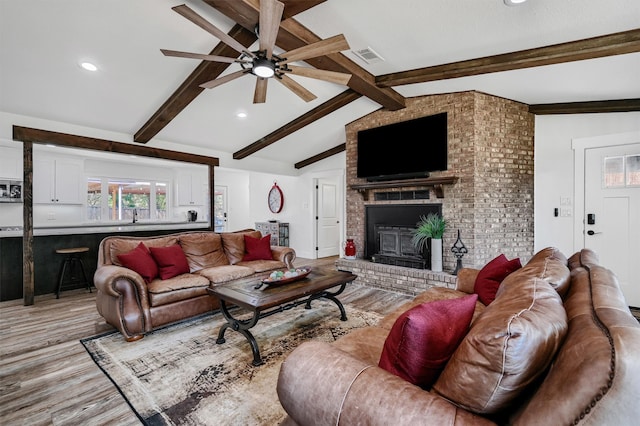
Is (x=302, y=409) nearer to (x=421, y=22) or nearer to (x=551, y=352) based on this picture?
(x=551, y=352)

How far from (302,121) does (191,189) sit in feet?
13.8

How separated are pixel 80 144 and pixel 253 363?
13.7 feet

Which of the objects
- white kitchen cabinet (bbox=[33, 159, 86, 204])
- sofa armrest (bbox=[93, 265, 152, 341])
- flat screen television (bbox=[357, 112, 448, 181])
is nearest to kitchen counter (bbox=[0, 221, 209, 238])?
white kitchen cabinet (bbox=[33, 159, 86, 204])

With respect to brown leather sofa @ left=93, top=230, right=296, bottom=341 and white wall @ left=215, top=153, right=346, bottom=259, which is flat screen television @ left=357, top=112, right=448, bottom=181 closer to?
white wall @ left=215, top=153, right=346, bottom=259

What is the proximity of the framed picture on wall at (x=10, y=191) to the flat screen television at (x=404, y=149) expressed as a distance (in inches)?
241

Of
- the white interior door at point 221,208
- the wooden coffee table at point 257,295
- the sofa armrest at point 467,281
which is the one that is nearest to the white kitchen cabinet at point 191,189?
the white interior door at point 221,208

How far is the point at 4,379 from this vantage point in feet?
6.97

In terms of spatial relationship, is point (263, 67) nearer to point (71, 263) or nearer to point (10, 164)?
point (71, 263)

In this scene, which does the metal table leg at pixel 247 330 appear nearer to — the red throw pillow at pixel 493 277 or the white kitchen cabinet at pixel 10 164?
the red throw pillow at pixel 493 277

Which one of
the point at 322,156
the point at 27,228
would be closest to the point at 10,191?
the point at 27,228

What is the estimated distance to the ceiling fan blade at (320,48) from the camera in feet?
7.19

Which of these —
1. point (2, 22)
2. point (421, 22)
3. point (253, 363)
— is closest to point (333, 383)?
point (253, 363)

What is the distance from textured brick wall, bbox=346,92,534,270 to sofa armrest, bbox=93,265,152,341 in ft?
12.5

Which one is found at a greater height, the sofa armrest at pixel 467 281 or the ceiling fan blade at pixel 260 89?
the ceiling fan blade at pixel 260 89
